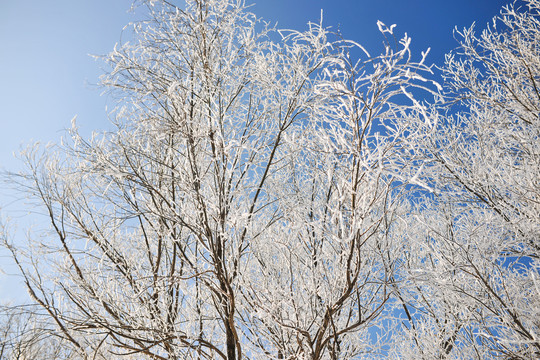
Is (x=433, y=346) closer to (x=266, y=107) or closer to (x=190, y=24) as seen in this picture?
(x=266, y=107)

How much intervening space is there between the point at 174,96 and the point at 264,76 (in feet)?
2.92

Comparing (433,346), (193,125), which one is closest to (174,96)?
(193,125)

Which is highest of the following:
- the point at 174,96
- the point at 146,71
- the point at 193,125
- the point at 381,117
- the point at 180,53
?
the point at 180,53

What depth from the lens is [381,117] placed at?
2.05 m

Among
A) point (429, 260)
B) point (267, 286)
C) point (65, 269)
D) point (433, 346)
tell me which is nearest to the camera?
point (267, 286)

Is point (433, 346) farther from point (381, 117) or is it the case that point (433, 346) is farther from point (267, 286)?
point (381, 117)

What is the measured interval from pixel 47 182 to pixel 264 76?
131 inches

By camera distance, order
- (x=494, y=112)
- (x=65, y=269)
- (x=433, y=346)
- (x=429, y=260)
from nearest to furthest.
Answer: (x=65, y=269) < (x=494, y=112) < (x=433, y=346) < (x=429, y=260)

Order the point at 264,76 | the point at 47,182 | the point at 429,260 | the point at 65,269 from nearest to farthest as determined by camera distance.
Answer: the point at 264,76 < the point at 65,269 < the point at 47,182 < the point at 429,260

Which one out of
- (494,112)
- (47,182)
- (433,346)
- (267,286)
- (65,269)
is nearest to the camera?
(267,286)

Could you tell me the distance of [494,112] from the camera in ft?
16.8

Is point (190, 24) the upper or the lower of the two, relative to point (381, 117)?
upper

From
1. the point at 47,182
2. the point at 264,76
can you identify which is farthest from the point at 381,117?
the point at 47,182

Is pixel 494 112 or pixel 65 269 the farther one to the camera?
pixel 494 112
